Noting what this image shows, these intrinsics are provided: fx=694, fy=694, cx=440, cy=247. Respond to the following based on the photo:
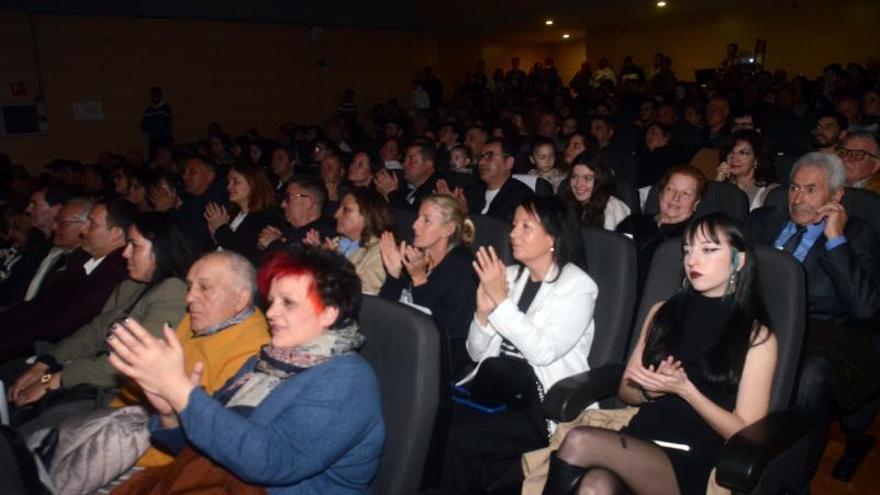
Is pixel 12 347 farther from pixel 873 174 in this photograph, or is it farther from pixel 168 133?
pixel 168 133

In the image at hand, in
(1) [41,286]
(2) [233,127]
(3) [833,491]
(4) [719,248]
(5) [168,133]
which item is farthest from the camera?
(2) [233,127]

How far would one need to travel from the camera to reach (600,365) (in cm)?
244

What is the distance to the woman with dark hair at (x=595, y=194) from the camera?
3.93 meters

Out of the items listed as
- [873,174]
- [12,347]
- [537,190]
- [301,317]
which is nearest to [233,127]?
[537,190]

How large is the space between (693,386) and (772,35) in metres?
12.6

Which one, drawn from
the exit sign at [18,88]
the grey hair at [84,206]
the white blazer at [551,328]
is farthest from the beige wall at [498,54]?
the white blazer at [551,328]

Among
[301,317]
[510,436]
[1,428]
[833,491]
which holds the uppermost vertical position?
[301,317]

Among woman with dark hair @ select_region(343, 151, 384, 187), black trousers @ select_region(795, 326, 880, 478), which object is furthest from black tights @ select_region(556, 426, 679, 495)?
woman with dark hair @ select_region(343, 151, 384, 187)

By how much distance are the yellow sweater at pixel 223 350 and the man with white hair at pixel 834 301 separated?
1.61 metres

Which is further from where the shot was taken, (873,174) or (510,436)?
(873,174)

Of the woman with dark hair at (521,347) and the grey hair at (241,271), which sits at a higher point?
the grey hair at (241,271)

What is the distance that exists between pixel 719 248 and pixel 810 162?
1174mm

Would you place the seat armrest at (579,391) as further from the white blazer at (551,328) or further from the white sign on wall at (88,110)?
the white sign on wall at (88,110)

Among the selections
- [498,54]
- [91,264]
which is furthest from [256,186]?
[498,54]
